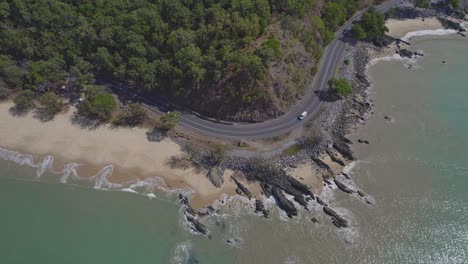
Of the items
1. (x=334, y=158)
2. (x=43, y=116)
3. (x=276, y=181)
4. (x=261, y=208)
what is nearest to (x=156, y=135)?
(x=43, y=116)

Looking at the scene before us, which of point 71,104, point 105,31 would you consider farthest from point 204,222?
point 105,31

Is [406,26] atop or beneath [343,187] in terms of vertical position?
atop

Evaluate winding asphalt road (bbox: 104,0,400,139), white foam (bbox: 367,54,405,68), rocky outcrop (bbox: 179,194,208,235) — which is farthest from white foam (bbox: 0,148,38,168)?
white foam (bbox: 367,54,405,68)

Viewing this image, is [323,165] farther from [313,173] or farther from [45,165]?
[45,165]

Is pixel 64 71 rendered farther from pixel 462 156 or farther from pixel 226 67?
pixel 462 156

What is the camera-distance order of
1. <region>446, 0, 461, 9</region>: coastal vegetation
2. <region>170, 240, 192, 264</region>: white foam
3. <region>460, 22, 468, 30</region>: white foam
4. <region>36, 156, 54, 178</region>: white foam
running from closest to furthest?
<region>170, 240, 192, 264</region>: white foam < <region>36, 156, 54, 178</region>: white foam < <region>460, 22, 468, 30</region>: white foam < <region>446, 0, 461, 9</region>: coastal vegetation

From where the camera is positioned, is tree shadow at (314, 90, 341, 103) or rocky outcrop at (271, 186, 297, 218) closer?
rocky outcrop at (271, 186, 297, 218)

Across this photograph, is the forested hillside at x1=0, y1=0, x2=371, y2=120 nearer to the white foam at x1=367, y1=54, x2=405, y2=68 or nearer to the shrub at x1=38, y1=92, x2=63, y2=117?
the shrub at x1=38, y1=92, x2=63, y2=117
